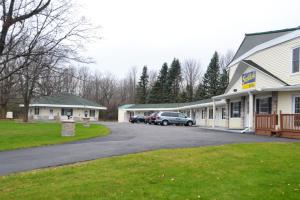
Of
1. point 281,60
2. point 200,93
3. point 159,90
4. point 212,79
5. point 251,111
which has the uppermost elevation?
point 212,79

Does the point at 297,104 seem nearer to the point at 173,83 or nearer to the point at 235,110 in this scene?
the point at 235,110

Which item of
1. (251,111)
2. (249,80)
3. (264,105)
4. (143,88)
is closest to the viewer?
(251,111)

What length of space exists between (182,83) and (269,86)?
5958 cm

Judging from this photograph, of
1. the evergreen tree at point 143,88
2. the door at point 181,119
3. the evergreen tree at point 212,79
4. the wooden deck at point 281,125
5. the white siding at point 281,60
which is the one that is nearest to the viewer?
the wooden deck at point 281,125

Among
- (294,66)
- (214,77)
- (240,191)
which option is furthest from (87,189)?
(214,77)

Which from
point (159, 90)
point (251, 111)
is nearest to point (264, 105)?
point (251, 111)

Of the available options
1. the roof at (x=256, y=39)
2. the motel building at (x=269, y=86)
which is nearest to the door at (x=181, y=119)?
the motel building at (x=269, y=86)

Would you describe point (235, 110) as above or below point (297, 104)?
below

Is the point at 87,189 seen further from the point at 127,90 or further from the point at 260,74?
the point at 127,90

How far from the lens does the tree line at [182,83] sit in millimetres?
69125

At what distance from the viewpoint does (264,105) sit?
22375 millimetres

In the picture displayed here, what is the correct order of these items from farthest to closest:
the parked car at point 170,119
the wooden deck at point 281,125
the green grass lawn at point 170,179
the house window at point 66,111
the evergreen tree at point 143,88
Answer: the evergreen tree at point 143,88, the house window at point 66,111, the parked car at point 170,119, the wooden deck at point 281,125, the green grass lawn at point 170,179

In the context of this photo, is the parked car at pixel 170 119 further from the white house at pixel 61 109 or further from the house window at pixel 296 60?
the white house at pixel 61 109

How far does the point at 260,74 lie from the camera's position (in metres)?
22.6
